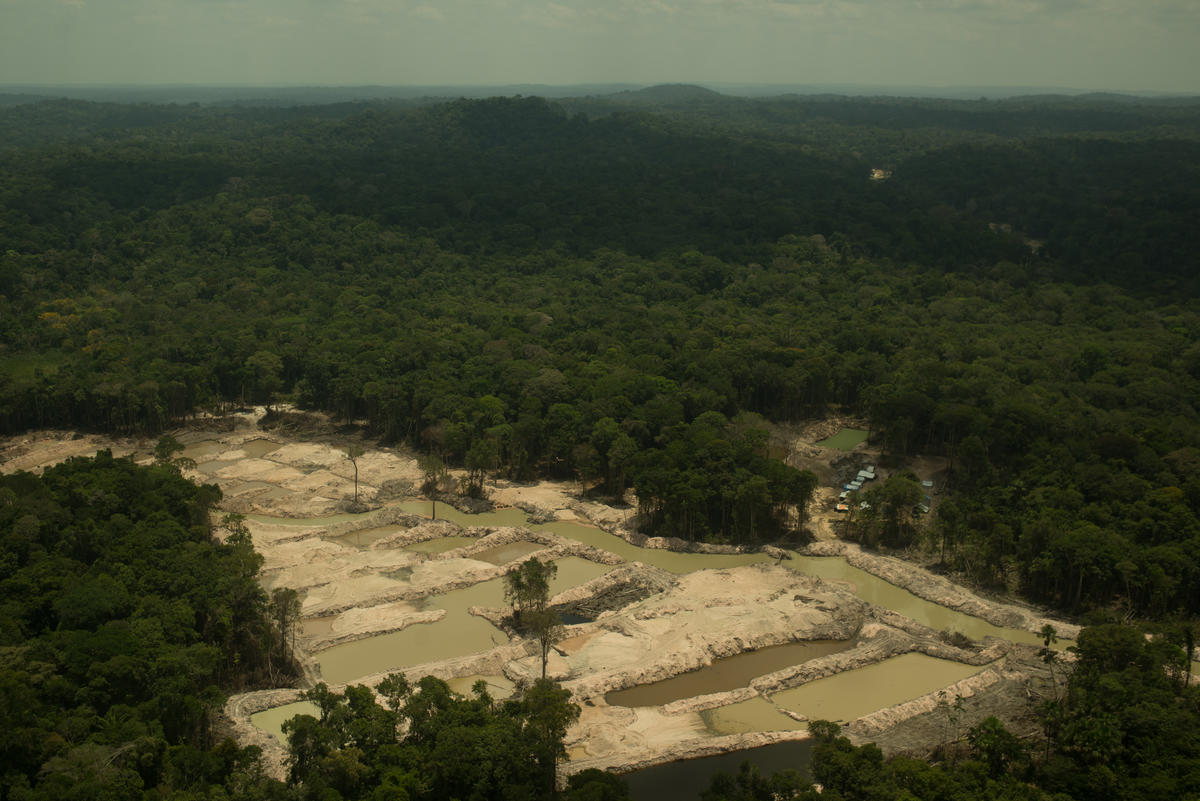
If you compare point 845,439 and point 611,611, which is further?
point 845,439

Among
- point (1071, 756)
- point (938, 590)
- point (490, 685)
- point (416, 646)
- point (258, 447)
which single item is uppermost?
point (1071, 756)

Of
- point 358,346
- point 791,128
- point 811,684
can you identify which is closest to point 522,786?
point 811,684

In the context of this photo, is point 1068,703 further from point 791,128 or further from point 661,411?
point 791,128

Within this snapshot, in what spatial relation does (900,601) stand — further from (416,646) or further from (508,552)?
(416,646)

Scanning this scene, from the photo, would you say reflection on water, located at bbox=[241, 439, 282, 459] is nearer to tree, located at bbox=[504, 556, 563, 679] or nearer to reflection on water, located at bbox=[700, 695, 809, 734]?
tree, located at bbox=[504, 556, 563, 679]

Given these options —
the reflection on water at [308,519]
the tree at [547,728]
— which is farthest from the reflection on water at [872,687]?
the reflection on water at [308,519]

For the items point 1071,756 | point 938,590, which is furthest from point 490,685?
point 938,590
